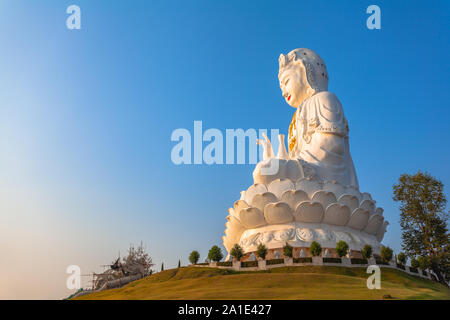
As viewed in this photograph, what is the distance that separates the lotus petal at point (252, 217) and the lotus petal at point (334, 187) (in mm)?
2896

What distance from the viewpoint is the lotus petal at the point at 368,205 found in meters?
18.8

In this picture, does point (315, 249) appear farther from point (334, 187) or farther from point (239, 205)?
point (239, 205)

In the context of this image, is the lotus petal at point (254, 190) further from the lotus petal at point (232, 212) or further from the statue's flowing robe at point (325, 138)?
the statue's flowing robe at point (325, 138)

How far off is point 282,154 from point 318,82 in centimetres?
513

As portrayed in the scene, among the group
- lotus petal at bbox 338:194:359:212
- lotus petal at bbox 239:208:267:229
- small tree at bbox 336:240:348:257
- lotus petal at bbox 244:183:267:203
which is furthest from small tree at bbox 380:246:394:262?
lotus petal at bbox 244:183:267:203

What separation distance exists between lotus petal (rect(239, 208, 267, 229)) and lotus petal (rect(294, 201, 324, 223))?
1.42 meters

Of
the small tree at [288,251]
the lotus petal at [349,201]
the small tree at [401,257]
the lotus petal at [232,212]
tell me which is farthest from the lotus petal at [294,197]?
the small tree at [401,257]

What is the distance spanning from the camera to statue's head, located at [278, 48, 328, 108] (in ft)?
75.8

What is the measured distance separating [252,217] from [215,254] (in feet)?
9.38

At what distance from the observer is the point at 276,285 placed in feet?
41.0

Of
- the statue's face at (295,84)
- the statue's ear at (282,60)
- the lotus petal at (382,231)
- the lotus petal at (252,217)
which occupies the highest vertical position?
the statue's ear at (282,60)

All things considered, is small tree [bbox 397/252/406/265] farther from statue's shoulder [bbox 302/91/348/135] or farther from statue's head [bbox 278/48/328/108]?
statue's head [bbox 278/48/328/108]

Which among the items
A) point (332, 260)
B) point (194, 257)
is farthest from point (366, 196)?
point (194, 257)
